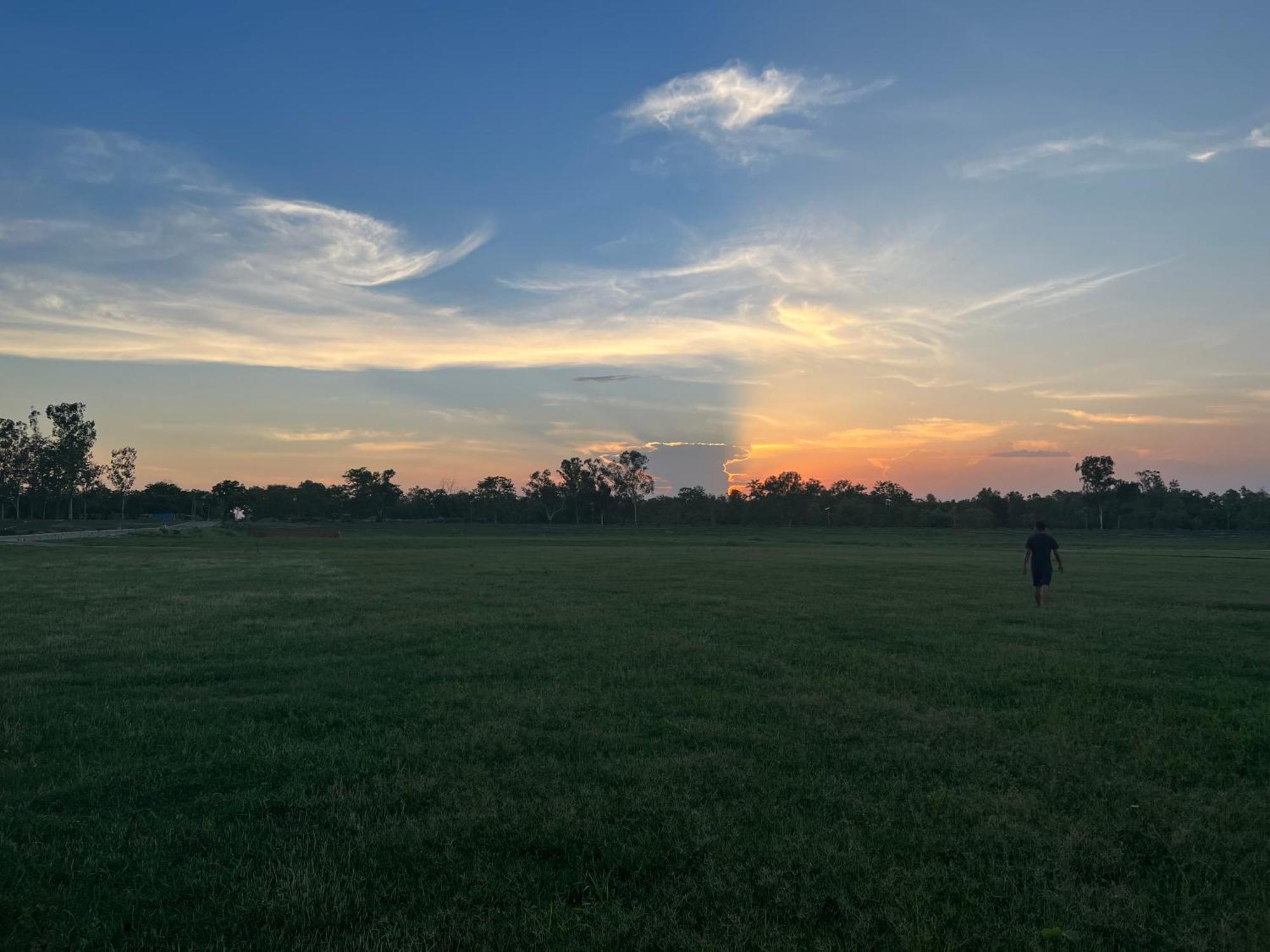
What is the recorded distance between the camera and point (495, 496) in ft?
553

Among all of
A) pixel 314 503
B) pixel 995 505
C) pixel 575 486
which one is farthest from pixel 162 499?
pixel 995 505

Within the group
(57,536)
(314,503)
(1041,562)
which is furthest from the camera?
(314,503)

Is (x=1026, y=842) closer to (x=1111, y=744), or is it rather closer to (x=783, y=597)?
(x=1111, y=744)

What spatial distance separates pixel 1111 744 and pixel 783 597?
13.8 m

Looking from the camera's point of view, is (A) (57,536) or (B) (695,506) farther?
(B) (695,506)

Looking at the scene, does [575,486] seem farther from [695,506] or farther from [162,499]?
[162,499]

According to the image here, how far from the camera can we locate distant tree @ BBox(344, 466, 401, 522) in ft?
568

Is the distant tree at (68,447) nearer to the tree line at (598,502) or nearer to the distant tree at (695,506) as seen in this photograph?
the tree line at (598,502)

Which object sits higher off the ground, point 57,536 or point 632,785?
point 632,785

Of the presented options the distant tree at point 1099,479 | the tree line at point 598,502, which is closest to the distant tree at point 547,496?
the tree line at point 598,502

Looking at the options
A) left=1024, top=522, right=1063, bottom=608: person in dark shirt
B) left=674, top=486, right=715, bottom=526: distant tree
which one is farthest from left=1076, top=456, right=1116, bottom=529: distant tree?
left=1024, top=522, right=1063, bottom=608: person in dark shirt

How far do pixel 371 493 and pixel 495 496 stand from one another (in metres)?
28.8

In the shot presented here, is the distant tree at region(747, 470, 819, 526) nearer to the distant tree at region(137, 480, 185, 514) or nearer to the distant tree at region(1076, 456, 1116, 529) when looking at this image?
the distant tree at region(1076, 456, 1116, 529)

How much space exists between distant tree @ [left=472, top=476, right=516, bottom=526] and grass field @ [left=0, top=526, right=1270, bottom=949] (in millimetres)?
148968
